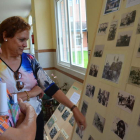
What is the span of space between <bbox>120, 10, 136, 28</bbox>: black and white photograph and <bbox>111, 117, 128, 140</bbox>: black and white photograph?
1.63ft

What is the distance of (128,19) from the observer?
858 mm

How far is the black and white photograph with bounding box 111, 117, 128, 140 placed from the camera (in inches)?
31.9

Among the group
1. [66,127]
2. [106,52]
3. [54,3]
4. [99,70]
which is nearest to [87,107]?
[99,70]

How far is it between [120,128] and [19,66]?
0.81m

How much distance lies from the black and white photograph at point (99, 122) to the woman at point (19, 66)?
0.45ft

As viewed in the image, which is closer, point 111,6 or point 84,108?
point 111,6

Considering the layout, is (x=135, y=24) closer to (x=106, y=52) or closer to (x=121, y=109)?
(x=106, y=52)

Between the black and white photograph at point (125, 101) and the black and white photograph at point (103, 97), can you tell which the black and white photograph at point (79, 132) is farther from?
the black and white photograph at point (125, 101)

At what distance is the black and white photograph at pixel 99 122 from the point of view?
98 cm

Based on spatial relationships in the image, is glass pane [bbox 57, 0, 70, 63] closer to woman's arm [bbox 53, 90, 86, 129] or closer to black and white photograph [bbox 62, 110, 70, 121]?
black and white photograph [bbox 62, 110, 70, 121]

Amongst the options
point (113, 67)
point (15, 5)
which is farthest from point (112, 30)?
point (15, 5)

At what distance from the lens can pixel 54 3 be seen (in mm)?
3502

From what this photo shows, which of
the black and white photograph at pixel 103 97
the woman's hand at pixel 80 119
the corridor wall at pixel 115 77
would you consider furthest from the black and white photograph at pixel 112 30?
the woman's hand at pixel 80 119

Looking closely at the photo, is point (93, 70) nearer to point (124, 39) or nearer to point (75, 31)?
point (124, 39)
